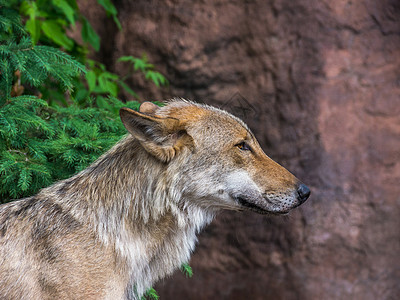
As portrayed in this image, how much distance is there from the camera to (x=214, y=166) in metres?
3.47

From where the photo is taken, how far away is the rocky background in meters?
6.15

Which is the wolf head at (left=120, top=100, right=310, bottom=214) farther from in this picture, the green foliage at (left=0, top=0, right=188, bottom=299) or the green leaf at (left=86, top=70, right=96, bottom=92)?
the green leaf at (left=86, top=70, right=96, bottom=92)

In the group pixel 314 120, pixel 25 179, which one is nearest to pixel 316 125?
pixel 314 120

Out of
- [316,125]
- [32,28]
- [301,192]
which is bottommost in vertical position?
[316,125]

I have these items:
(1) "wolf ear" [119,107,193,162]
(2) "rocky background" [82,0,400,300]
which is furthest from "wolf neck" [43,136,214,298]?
(2) "rocky background" [82,0,400,300]

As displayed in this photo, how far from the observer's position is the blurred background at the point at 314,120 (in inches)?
242

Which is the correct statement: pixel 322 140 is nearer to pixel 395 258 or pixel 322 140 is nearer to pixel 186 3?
pixel 395 258

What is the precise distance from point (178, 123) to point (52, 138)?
153 centimetres

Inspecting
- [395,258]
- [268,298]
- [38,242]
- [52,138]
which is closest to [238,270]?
[268,298]

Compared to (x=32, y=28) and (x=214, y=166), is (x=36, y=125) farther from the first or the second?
(x=214, y=166)

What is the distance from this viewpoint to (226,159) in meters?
3.52

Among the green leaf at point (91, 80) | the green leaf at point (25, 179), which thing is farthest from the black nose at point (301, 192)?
the green leaf at point (91, 80)

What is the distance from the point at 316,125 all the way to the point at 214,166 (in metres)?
3.12

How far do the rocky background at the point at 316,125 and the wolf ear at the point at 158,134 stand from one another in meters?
3.14
